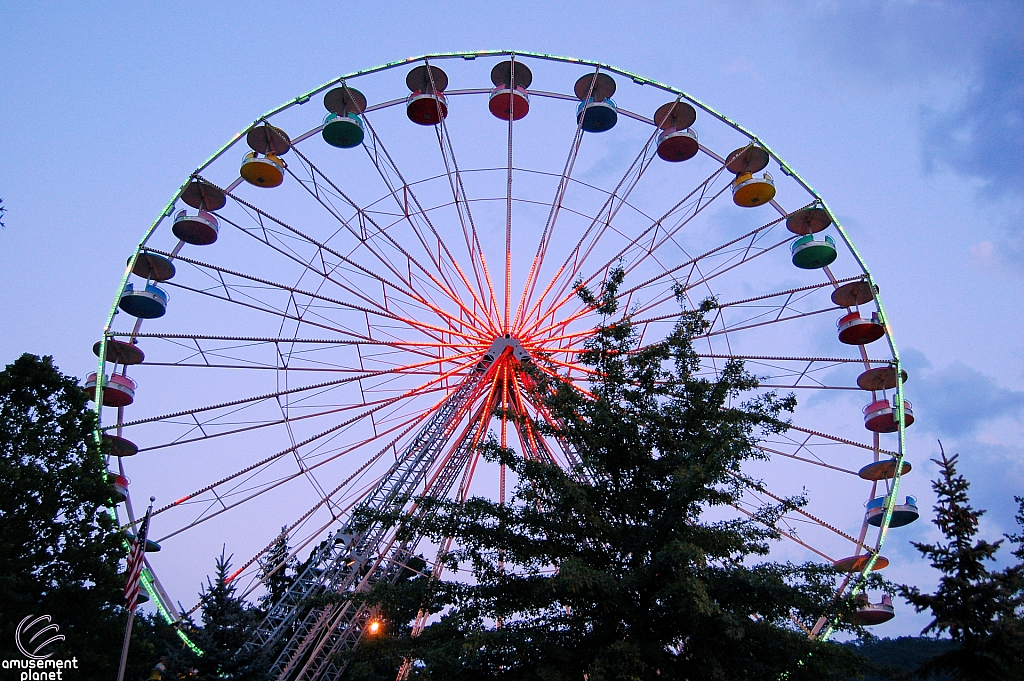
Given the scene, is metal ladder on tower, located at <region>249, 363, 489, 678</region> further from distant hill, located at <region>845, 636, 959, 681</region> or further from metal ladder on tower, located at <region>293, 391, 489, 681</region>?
distant hill, located at <region>845, 636, 959, 681</region>

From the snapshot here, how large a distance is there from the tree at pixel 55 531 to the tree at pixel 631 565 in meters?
6.17

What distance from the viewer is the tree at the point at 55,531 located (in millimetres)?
14844

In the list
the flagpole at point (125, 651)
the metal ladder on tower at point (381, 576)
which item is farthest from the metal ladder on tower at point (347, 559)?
the flagpole at point (125, 651)

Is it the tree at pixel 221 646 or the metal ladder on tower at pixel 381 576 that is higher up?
the metal ladder on tower at pixel 381 576

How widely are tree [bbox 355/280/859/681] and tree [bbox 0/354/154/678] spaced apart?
6.17 meters

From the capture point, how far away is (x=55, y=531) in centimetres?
1566

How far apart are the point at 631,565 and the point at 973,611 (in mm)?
7952

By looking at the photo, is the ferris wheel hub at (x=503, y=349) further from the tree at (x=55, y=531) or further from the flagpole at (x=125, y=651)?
the flagpole at (x=125, y=651)

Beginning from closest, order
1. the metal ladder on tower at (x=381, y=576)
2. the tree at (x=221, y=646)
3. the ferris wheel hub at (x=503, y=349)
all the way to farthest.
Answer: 1. the tree at (x=221, y=646)
2. the metal ladder on tower at (x=381, y=576)
3. the ferris wheel hub at (x=503, y=349)

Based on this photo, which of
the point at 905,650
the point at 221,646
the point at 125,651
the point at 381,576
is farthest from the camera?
the point at 905,650

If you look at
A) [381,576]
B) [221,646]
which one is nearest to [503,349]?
[381,576]

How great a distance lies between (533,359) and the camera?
19406mm

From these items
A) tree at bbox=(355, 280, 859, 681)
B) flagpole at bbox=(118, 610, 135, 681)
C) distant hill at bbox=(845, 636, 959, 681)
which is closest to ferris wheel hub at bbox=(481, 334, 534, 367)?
tree at bbox=(355, 280, 859, 681)

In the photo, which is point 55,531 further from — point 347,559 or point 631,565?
point 631,565
